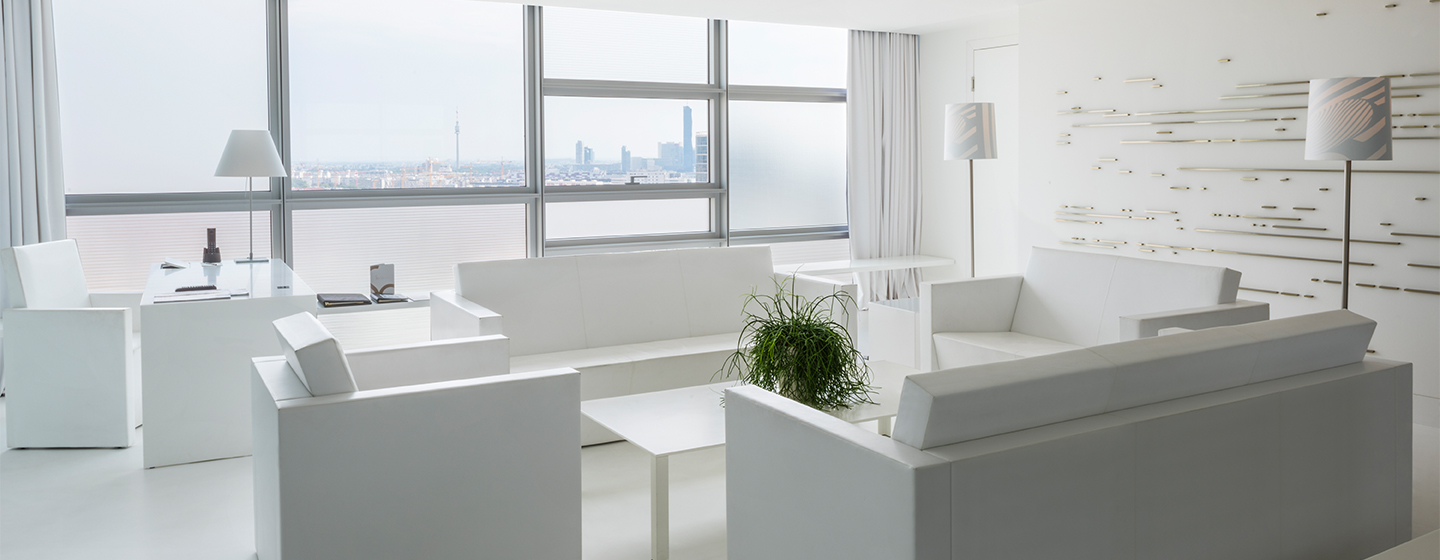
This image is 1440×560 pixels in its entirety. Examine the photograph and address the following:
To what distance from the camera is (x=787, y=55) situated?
7668mm

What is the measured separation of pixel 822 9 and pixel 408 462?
191 inches

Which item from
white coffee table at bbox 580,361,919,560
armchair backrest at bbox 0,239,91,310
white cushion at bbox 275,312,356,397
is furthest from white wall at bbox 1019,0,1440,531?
armchair backrest at bbox 0,239,91,310

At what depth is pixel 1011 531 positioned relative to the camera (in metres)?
1.83

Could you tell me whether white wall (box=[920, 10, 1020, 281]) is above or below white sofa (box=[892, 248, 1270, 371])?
above

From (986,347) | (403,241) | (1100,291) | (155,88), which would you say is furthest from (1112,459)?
(155,88)

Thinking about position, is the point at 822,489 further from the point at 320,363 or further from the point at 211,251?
the point at 211,251

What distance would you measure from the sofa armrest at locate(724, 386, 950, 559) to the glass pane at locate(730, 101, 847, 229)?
5367 millimetres

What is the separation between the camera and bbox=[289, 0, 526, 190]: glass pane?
19.7ft

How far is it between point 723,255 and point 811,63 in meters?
3.33

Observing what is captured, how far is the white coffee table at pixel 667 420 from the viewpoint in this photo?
290 cm

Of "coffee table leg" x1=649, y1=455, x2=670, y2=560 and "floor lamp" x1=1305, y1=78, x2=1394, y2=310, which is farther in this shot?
"floor lamp" x1=1305, y1=78, x2=1394, y2=310

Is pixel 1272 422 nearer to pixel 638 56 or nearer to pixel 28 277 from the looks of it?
pixel 28 277

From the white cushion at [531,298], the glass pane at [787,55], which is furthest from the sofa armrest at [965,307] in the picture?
the glass pane at [787,55]

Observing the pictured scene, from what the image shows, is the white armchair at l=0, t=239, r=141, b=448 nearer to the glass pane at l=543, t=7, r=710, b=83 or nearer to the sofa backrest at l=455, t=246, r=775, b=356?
the sofa backrest at l=455, t=246, r=775, b=356
